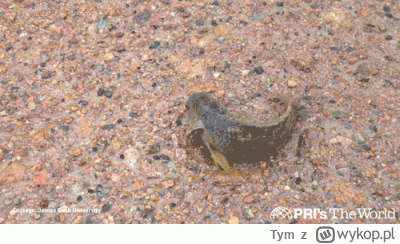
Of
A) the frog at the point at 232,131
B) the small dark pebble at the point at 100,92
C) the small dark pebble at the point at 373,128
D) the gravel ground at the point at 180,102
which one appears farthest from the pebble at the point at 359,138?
the small dark pebble at the point at 100,92

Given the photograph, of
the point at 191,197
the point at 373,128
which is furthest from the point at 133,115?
the point at 373,128

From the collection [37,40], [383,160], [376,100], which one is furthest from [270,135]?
[37,40]

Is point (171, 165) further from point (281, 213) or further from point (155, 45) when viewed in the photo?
point (155, 45)

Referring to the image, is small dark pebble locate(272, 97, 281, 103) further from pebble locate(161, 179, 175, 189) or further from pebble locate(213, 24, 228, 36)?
pebble locate(161, 179, 175, 189)

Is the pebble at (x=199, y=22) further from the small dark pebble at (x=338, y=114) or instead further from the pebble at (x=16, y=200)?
the pebble at (x=16, y=200)

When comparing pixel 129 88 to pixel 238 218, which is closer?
pixel 238 218

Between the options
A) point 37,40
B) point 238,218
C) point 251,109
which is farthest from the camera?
point 37,40

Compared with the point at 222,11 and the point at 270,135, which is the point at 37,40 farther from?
the point at 270,135

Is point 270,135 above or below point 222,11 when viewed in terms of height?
below
